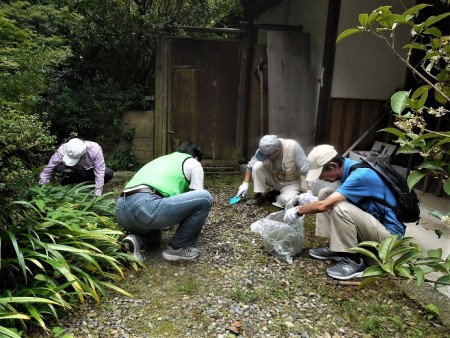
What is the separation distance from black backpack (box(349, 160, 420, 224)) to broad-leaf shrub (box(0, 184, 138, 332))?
2.13m

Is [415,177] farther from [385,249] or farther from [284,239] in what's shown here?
[284,239]

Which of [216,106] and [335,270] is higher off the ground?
[216,106]

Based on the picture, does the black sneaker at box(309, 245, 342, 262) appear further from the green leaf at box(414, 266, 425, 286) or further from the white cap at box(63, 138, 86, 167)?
the white cap at box(63, 138, 86, 167)

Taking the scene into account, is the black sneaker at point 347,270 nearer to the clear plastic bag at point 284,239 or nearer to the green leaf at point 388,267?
the clear plastic bag at point 284,239

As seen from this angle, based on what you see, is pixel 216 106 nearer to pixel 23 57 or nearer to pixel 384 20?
pixel 23 57

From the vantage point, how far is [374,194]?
2.91 m

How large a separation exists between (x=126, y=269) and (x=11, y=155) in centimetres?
128

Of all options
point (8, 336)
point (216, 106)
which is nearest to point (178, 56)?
point (216, 106)

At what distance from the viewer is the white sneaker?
10.1ft

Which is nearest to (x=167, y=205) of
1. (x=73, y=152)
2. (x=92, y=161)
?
(x=73, y=152)

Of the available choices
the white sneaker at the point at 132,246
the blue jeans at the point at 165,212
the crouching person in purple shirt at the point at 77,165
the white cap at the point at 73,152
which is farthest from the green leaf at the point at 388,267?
the white cap at the point at 73,152

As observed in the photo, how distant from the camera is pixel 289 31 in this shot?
6285 mm

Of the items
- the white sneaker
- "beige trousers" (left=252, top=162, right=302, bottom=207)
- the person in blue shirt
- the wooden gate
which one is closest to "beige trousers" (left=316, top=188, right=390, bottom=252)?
the person in blue shirt

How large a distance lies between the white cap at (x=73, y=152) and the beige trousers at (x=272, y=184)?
2049 mm
